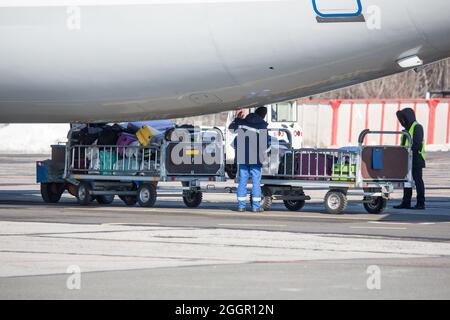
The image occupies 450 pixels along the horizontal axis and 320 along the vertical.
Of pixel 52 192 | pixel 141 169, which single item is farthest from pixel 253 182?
pixel 52 192

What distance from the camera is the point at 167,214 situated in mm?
17641

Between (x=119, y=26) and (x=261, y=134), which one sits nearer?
(x=119, y=26)

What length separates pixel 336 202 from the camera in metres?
18.3

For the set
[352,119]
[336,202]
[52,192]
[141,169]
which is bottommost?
[52,192]

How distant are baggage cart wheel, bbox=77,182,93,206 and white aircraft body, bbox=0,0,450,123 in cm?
291

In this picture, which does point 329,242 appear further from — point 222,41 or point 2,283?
point 2,283

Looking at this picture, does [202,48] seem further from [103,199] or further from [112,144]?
[103,199]

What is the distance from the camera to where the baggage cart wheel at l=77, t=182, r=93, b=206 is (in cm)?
1992

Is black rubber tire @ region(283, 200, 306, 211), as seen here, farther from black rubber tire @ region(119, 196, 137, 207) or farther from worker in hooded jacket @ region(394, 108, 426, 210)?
black rubber tire @ region(119, 196, 137, 207)

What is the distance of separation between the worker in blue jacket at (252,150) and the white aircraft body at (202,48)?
3.25ft

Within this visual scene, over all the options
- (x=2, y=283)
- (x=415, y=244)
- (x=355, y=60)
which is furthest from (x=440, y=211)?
(x=2, y=283)

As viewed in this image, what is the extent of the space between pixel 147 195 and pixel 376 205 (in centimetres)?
411

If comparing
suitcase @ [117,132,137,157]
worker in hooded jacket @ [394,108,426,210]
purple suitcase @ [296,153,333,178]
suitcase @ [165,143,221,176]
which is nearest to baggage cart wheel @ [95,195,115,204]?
suitcase @ [117,132,137,157]
